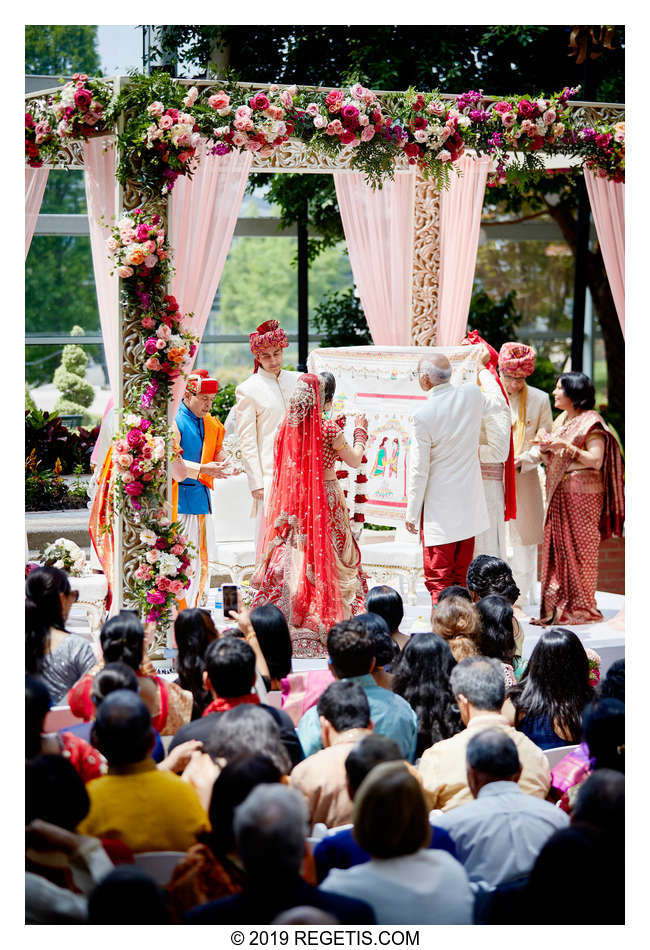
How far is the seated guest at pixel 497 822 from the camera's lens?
2.83 m

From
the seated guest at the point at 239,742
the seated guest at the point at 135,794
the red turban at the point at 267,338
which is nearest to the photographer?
the seated guest at the point at 135,794

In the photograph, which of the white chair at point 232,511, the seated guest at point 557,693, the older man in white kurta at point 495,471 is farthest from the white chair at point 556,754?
the white chair at point 232,511

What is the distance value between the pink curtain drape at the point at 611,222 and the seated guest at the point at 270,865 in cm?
571

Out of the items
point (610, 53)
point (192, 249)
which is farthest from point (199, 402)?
point (610, 53)

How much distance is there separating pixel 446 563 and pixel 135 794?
3862 millimetres

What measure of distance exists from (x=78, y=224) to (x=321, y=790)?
1331 centimetres

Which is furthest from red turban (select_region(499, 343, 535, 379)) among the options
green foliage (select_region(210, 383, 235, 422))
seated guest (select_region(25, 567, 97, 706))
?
green foliage (select_region(210, 383, 235, 422))

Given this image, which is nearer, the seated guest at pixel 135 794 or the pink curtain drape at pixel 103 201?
the seated guest at pixel 135 794

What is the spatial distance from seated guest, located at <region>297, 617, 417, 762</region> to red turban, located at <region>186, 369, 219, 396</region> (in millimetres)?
2827

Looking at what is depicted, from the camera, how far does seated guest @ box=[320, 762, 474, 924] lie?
2.50m

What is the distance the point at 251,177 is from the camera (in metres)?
13.0

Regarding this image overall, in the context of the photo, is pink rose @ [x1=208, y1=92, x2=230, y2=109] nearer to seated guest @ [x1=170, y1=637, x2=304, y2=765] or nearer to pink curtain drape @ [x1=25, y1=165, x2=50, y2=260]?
pink curtain drape @ [x1=25, y1=165, x2=50, y2=260]

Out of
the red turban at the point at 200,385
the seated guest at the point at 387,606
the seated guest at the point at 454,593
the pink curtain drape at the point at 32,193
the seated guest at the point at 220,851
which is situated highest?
the pink curtain drape at the point at 32,193

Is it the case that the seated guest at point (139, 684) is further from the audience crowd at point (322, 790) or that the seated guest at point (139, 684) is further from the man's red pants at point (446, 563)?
the man's red pants at point (446, 563)
